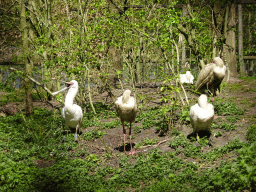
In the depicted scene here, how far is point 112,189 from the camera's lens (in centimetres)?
483

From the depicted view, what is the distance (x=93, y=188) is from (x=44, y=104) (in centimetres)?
720

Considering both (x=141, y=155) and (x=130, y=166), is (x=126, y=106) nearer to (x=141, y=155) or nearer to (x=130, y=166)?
(x=141, y=155)

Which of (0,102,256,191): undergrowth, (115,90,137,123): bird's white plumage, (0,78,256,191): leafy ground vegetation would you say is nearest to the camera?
(0,102,256,191): undergrowth

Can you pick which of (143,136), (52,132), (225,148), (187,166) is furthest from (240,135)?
Answer: (52,132)

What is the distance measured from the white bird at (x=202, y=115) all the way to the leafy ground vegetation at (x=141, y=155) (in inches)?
10.0

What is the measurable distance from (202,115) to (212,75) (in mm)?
2175

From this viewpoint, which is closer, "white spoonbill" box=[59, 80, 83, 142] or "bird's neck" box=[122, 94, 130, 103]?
"bird's neck" box=[122, 94, 130, 103]

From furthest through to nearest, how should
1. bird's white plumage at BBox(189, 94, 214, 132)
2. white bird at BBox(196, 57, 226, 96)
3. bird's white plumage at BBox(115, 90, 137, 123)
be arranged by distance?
1. white bird at BBox(196, 57, 226, 96)
2. bird's white plumage at BBox(115, 90, 137, 123)
3. bird's white plumage at BBox(189, 94, 214, 132)

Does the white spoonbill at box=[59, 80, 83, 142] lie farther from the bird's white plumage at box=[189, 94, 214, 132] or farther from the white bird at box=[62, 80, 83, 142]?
the bird's white plumage at box=[189, 94, 214, 132]

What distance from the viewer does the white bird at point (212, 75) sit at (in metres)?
7.88

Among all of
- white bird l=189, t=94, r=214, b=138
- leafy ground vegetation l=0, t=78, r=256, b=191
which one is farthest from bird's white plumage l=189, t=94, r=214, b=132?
leafy ground vegetation l=0, t=78, r=256, b=191

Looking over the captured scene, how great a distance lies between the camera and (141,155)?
20.6 ft

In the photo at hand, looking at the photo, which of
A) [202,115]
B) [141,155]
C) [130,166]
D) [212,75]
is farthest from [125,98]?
[212,75]

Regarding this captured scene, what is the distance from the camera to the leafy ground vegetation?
472 centimetres
